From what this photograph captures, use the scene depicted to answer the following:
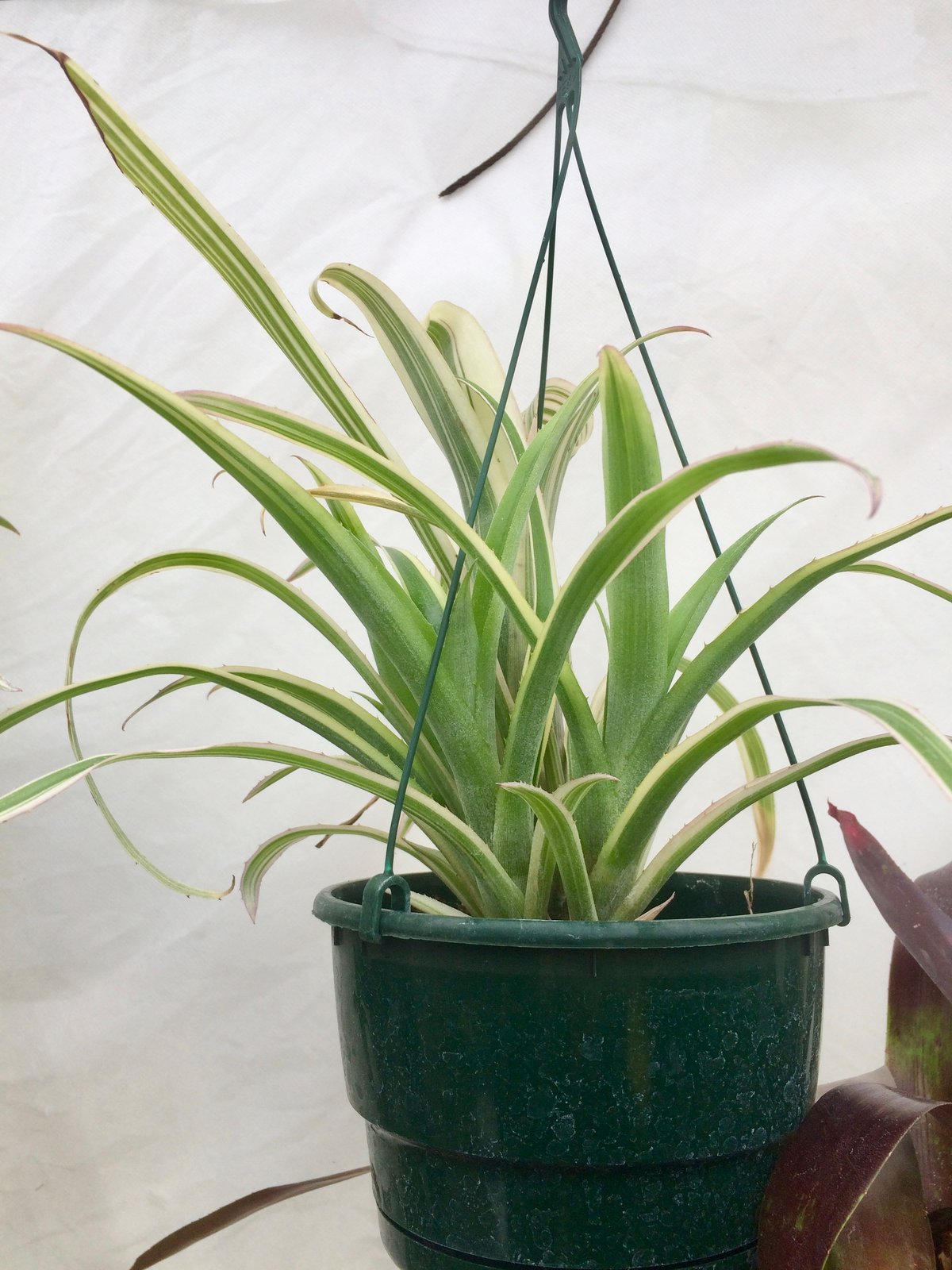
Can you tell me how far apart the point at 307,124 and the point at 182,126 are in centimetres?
14

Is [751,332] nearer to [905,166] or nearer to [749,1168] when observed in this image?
[905,166]

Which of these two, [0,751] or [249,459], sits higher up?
[249,459]

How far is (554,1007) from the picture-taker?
54cm

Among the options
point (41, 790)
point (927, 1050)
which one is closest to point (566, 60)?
point (41, 790)

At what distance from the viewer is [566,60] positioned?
2.21ft

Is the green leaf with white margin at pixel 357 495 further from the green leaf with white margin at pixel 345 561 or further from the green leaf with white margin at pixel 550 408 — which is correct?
the green leaf with white margin at pixel 550 408

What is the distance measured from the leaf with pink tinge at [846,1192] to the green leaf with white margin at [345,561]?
0.88 feet

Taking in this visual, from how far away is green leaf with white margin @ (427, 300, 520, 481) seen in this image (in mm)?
793

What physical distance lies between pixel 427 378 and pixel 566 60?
0.23 m

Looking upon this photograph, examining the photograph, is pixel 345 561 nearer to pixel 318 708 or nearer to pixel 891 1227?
pixel 318 708

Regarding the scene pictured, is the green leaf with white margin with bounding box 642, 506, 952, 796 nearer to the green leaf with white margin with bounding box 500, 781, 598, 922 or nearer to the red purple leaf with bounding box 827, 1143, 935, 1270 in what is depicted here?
the green leaf with white margin with bounding box 500, 781, 598, 922

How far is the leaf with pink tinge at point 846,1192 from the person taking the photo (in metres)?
0.54

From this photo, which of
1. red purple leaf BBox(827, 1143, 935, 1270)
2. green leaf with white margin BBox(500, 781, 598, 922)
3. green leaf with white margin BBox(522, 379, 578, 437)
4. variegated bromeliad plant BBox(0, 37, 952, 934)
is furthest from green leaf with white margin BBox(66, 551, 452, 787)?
red purple leaf BBox(827, 1143, 935, 1270)

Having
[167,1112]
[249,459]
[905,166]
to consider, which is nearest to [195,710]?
[167,1112]
